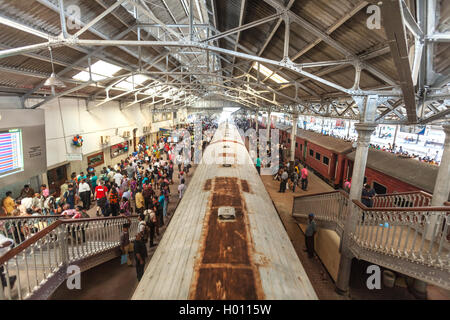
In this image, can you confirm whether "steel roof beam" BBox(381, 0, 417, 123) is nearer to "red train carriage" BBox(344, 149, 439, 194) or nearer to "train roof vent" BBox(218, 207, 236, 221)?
"train roof vent" BBox(218, 207, 236, 221)

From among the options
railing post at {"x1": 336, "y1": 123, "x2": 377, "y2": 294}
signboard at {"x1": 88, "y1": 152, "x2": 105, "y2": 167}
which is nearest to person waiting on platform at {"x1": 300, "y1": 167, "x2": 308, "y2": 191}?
railing post at {"x1": 336, "y1": 123, "x2": 377, "y2": 294}

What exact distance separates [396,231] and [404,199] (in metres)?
2.12

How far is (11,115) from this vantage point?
25.8ft

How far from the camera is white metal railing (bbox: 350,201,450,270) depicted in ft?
13.1

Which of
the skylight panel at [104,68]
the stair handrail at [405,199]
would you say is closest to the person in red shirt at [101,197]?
the skylight panel at [104,68]

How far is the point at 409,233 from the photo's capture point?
4.98 m

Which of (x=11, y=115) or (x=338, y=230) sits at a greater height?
(x=11, y=115)

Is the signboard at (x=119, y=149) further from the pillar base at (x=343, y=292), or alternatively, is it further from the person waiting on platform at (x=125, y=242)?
the pillar base at (x=343, y=292)

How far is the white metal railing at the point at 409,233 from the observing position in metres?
4.00

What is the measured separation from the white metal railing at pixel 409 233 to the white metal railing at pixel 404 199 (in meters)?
1.02

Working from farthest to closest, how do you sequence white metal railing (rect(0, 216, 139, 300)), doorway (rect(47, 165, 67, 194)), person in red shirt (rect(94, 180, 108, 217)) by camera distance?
doorway (rect(47, 165, 67, 194))
person in red shirt (rect(94, 180, 108, 217))
white metal railing (rect(0, 216, 139, 300))
